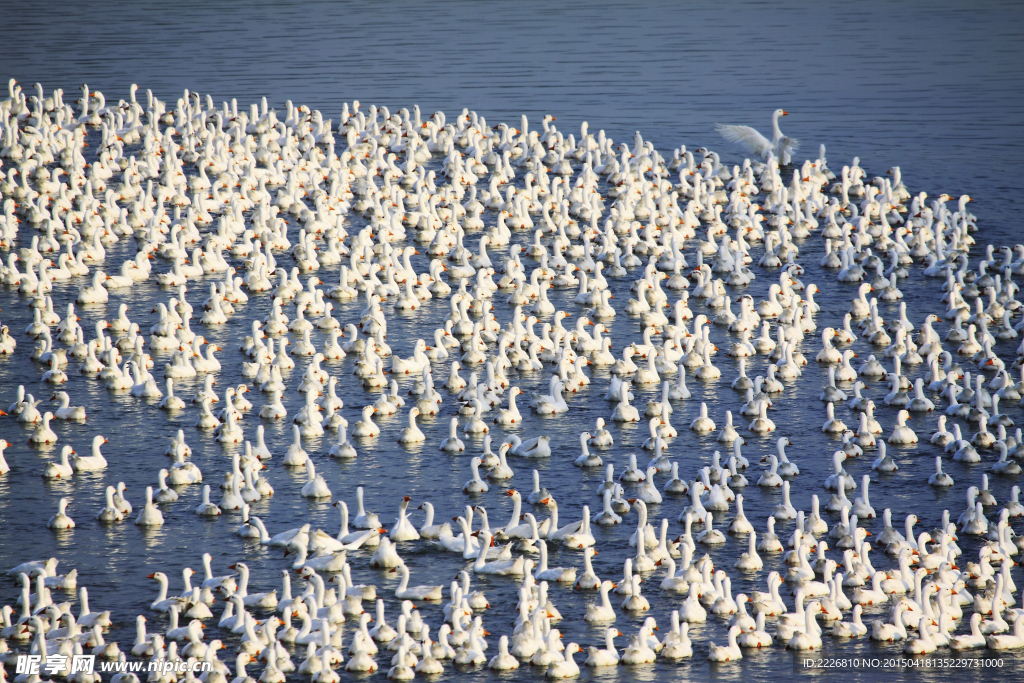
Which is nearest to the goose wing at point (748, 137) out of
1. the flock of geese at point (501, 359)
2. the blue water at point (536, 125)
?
the flock of geese at point (501, 359)

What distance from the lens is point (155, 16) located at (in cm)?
12369

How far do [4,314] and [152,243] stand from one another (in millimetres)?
7738

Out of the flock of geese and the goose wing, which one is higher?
the goose wing

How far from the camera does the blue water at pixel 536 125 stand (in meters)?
35.9

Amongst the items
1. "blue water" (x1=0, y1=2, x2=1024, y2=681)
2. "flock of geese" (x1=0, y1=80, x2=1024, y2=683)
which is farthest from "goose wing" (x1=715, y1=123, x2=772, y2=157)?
"blue water" (x1=0, y1=2, x2=1024, y2=681)

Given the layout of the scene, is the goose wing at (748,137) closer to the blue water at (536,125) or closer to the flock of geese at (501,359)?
the flock of geese at (501,359)

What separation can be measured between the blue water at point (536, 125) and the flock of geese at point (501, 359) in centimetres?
44

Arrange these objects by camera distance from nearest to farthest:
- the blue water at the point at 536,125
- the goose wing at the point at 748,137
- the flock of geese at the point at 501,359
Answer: the flock of geese at the point at 501,359
the blue water at the point at 536,125
the goose wing at the point at 748,137

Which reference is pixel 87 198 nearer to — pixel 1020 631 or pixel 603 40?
pixel 1020 631

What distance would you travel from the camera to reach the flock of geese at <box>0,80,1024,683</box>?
32406 mm

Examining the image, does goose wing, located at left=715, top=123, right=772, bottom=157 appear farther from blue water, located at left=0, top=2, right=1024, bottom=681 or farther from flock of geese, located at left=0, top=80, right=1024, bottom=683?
blue water, located at left=0, top=2, right=1024, bottom=681

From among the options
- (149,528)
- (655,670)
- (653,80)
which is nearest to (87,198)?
(149,528)

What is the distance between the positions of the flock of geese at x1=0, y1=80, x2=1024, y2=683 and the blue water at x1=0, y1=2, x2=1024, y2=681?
44 cm

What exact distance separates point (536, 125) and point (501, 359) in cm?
4136
